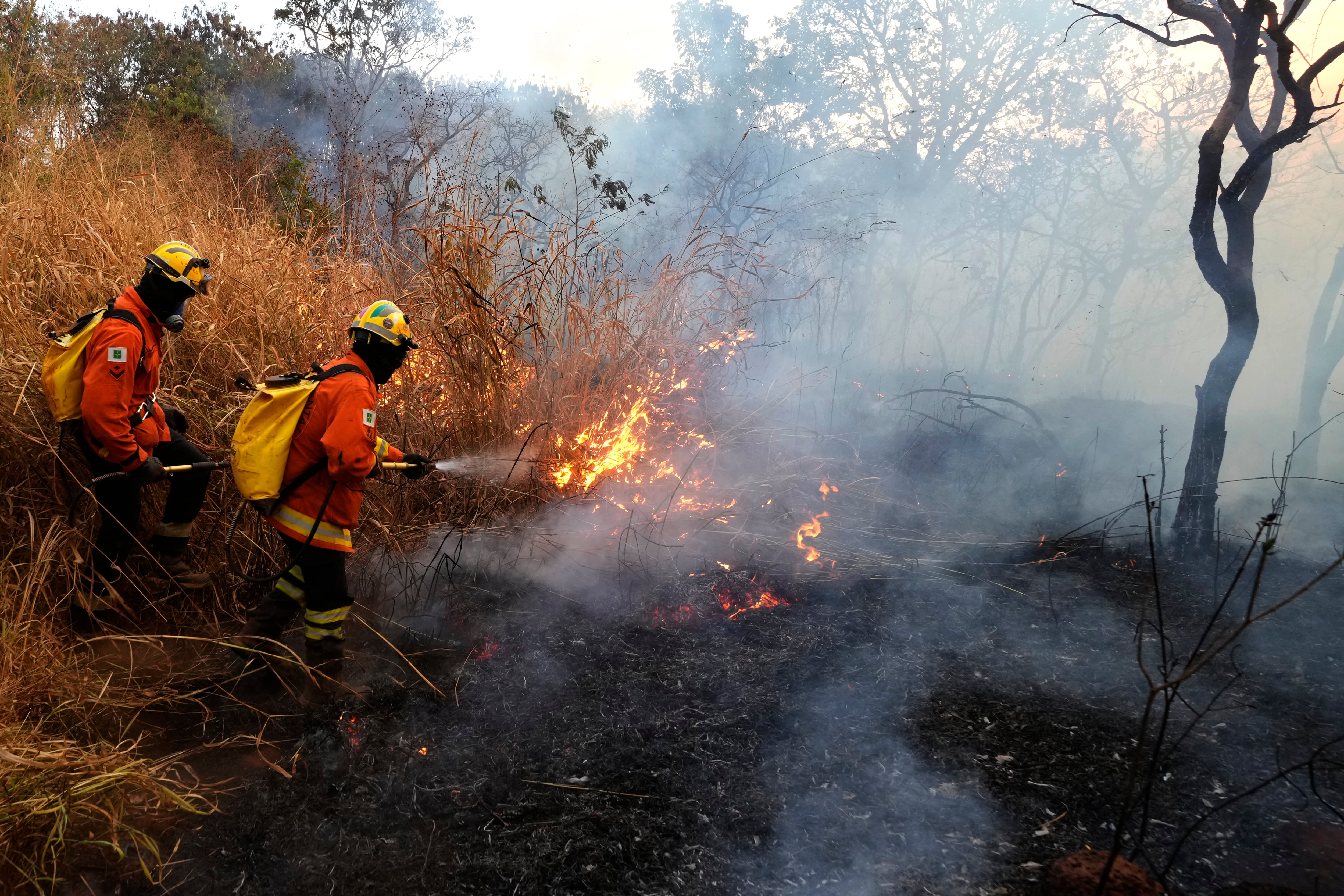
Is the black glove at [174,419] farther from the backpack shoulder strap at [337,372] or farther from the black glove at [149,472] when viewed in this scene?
the backpack shoulder strap at [337,372]

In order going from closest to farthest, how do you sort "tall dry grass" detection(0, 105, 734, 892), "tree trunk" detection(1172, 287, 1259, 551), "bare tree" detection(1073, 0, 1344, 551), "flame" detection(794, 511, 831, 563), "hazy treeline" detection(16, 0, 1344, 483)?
"tall dry grass" detection(0, 105, 734, 892), "bare tree" detection(1073, 0, 1344, 551), "flame" detection(794, 511, 831, 563), "tree trunk" detection(1172, 287, 1259, 551), "hazy treeline" detection(16, 0, 1344, 483)

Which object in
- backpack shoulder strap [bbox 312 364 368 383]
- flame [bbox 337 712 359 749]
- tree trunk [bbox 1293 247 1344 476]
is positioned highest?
tree trunk [bbox 1293 247 1344 476]

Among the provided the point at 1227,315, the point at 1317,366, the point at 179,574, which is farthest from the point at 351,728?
the point at 1317,366

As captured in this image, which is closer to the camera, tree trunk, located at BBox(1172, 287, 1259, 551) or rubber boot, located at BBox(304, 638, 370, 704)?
Result: rubber boot, located at BBox(304, 638, 370, 704)

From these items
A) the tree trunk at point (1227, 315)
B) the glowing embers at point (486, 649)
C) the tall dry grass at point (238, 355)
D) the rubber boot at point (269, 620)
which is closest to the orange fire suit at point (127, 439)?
the tall dry grass at point (238, 355)

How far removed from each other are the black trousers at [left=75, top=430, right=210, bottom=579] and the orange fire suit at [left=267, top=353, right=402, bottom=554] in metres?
0.92

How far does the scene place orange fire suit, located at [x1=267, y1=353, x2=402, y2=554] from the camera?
3.21 m

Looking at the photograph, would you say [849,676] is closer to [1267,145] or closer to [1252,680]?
[1252,680]

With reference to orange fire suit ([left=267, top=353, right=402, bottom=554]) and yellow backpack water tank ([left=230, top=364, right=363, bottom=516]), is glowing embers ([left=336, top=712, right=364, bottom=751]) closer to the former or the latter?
orange fire suit ([left=267, top=353, right=402, bottom=554])

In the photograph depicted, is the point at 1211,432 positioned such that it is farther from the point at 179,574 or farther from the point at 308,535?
the point at 179,574

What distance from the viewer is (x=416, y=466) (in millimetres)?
3643

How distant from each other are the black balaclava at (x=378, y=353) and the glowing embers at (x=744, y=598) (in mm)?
2565

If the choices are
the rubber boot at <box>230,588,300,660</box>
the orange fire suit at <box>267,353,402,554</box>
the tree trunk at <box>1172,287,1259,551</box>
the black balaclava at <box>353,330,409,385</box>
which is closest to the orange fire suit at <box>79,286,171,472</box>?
the orange fire suit at <box>267,353,402,554</box>

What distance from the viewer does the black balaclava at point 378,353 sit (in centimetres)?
344
